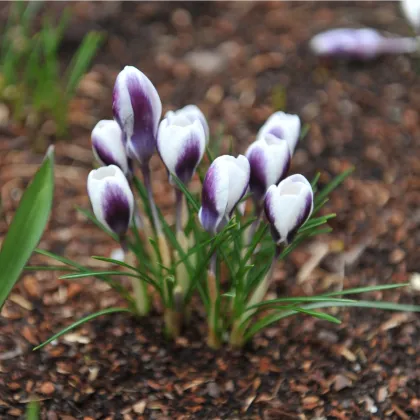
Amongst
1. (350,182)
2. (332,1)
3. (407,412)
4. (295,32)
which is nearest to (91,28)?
(295,32)

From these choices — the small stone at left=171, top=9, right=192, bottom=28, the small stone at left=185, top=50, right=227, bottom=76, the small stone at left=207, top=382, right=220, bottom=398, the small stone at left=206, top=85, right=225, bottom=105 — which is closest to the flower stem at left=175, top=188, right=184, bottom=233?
the small stone at left=207, top=382, right=220, bottom=398

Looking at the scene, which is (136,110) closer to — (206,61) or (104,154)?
(104,154)

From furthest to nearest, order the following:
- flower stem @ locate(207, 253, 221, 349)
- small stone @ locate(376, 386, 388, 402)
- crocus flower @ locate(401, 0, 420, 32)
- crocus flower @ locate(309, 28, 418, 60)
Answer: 1. crocus flower @ locate(309, 28, 418, 60)
2. crocus flower @ locate(401, 0, 420, 32)
3. small stone @ locate(376, 386, 388, 402)
4. flower stem @ locate(207, 253, 221, 349)

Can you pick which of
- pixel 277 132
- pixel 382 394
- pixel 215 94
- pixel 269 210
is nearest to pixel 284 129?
pixel 277 132

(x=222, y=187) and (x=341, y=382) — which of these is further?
(x=341, y=382)

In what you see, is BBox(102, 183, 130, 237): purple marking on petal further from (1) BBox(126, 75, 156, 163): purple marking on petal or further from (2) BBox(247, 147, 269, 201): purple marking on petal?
(2) BBox(247, 147, 269, 201): purple marking on petal

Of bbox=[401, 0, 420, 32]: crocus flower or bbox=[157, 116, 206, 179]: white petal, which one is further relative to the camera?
bbox=[401, 0, 420, 32]: crocus flower

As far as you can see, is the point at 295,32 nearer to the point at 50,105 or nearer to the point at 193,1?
the point at 193,1
